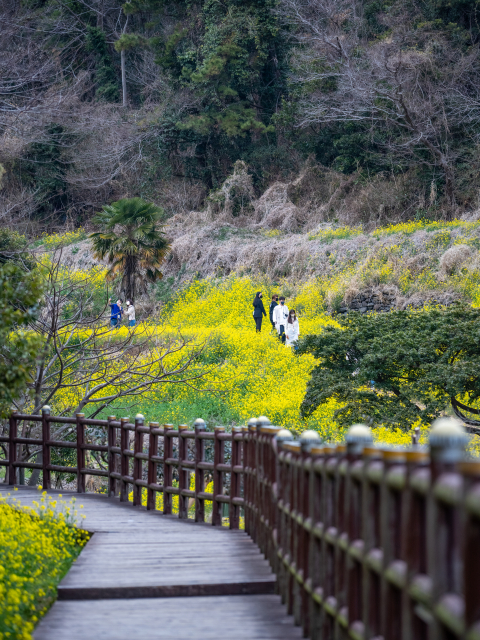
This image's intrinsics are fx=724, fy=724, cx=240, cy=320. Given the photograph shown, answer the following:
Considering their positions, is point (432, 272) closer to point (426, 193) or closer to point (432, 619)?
point (426, 193)

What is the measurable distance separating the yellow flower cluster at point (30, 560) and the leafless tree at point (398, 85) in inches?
1048

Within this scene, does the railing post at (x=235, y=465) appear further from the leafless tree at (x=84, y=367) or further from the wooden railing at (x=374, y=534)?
the leafless tree at (x=84, y=367)

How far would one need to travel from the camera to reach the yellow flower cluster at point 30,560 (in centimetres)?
436

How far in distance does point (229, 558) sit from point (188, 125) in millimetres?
34781

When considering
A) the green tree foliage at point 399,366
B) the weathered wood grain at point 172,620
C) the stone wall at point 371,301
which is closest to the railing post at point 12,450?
the green tree foliage at point 399,366

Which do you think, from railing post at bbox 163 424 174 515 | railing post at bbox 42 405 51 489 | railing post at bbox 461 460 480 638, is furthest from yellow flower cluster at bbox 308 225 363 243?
railing post at bbox 461 460 480 638

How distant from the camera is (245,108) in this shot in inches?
1553

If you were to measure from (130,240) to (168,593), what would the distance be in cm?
2331

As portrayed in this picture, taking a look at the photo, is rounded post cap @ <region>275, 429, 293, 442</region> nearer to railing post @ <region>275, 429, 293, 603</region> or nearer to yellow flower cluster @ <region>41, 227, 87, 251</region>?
railing post @ <region>275, 429, 293, 603</region>

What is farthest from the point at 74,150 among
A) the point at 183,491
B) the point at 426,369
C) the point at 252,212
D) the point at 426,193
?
the point at 183,491

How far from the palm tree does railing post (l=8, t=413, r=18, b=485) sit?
1721cm

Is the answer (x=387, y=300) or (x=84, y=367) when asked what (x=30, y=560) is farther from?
(x=387, y=300)

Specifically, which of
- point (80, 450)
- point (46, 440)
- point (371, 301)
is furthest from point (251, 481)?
point (371, 301)

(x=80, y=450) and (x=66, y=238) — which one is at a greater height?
(x=66, y=238)
